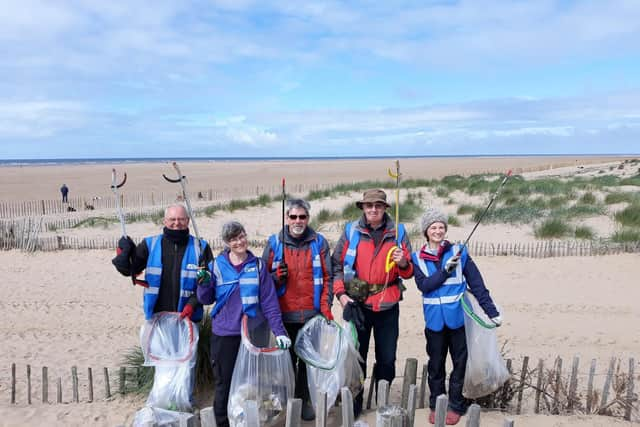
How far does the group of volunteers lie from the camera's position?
11.0 feet

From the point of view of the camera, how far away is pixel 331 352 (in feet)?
11.4

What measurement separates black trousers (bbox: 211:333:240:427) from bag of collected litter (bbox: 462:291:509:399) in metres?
1.59

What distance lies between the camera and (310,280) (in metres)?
3.50

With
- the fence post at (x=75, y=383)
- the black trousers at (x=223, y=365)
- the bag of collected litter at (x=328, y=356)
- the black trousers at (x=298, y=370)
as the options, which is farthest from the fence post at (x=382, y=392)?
the fence post at (x=75, y=383)

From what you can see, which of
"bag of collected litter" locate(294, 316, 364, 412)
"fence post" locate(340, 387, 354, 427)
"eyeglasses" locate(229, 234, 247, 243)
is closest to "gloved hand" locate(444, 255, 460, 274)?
"bag of collected litter" locate(294, 316, 364, 412)

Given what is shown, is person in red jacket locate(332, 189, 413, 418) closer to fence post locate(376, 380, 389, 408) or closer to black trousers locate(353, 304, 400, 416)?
black trousers locate(353, 304, 400, 416)

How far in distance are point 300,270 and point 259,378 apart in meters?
0.74

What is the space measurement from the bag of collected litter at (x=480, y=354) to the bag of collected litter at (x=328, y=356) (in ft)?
2.55

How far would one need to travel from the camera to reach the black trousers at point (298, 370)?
359 cm

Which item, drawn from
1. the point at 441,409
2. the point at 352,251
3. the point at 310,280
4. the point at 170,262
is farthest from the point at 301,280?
the point at 441,409

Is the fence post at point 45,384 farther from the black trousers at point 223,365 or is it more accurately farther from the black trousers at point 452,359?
the black trousers at point 452,359

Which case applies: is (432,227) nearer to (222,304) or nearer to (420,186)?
(222,304)

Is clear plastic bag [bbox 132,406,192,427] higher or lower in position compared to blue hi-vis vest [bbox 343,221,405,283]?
lower

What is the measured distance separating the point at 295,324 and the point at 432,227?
114cm
